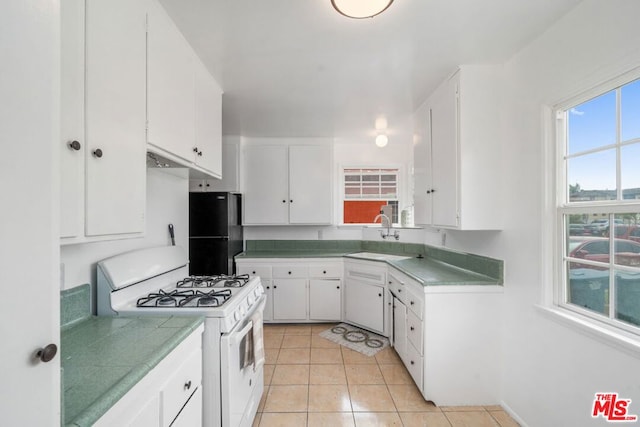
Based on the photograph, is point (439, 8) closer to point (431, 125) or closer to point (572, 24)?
point (572, 24)

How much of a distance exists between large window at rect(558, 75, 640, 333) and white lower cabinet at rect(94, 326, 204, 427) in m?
1.97

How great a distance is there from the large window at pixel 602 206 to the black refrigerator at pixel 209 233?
9.44ft

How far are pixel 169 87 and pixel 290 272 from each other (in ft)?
7.87

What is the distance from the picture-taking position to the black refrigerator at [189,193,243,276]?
303 cm

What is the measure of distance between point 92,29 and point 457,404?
2908mm

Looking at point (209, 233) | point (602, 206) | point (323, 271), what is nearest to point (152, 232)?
point (209, 233)

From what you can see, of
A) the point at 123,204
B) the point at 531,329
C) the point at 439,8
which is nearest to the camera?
the point at 123,204

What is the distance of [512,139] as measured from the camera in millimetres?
1864

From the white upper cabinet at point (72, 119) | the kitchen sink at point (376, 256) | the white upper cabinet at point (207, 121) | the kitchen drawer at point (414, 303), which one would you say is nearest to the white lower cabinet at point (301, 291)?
the kitchen sink at point (376, 256)

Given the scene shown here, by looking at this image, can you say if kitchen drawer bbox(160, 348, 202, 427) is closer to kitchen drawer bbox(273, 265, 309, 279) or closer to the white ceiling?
the white ceiling

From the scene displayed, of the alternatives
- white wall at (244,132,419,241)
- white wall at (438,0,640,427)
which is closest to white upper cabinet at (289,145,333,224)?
white wall at (244,132,419,241)

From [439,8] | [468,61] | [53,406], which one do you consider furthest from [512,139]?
[53,406]

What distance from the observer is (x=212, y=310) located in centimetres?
137

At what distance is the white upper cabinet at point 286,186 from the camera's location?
362 centimetres
